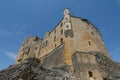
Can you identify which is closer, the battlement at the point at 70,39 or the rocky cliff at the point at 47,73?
the rocky cliff at the point at 47,73

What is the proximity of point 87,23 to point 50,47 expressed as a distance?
33.6ft

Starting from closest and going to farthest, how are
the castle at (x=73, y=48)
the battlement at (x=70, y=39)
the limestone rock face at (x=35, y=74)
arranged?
the limestone rock face at (x=35, y=74) → the castle at (x=73, y=48) → the battlement at (x=70, y=39)

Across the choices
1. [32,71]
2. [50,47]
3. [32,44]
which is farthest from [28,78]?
[32,44]

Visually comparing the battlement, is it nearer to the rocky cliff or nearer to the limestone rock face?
the rocky cliff

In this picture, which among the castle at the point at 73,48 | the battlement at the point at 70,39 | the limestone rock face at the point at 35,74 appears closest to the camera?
the limestone rock face at the point at 35,74

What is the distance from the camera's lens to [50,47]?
113 ft

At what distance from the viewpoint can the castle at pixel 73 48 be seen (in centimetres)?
2364

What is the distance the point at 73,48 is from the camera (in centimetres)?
2806

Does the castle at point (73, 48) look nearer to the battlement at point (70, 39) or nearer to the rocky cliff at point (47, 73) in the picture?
the battlement at point (70, 39)

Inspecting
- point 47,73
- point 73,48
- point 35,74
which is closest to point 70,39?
point 73,48

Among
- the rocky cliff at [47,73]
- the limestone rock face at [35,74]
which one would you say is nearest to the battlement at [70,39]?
the rocky cliff at [47,73]

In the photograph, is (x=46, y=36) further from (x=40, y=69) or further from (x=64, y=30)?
(x=40, y=69)

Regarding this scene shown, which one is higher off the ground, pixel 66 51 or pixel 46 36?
pixel 46 36

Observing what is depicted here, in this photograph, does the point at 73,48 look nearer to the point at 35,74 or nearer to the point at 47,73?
the point at 47,73
